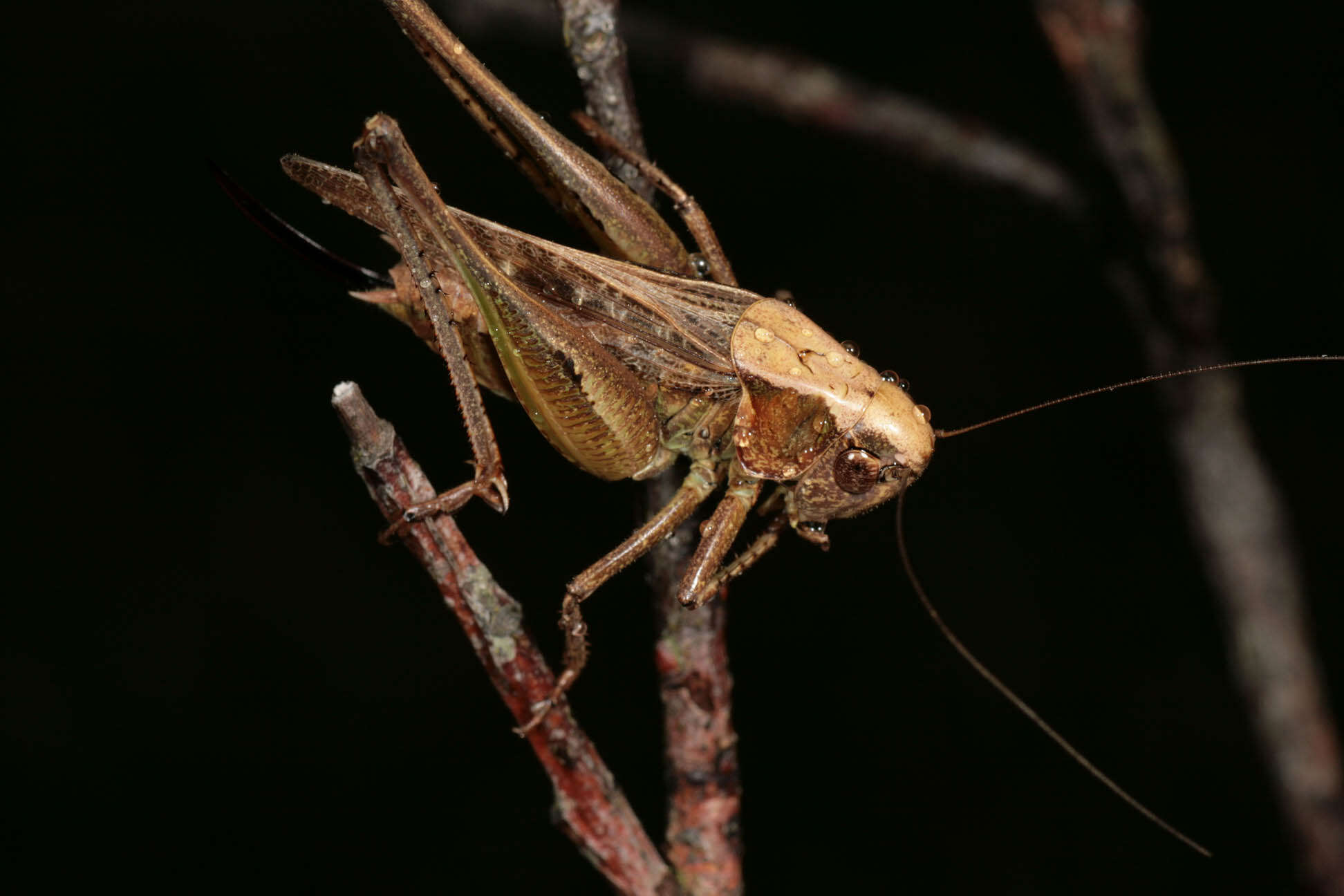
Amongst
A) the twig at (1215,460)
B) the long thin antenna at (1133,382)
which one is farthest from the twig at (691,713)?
the twig at (1215,460)

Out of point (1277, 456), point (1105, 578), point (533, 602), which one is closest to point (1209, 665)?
point (1105, 578)

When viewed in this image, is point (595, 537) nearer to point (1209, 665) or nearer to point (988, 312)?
point (988, 312)

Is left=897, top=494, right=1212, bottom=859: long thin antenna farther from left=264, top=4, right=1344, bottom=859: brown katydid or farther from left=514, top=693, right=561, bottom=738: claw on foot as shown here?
left=514, top=693, right=561, bottom=738: claw on foot

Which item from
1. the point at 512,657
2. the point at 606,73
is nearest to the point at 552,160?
the point at 606,73

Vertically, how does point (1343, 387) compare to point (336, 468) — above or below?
below

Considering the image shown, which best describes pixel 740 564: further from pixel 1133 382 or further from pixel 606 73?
pixel 606 73

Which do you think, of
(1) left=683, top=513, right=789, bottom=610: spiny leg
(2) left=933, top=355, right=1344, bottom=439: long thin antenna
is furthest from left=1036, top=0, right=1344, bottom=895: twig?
(1) left=683, top=513, right=789, bottom=610: spiny leg
